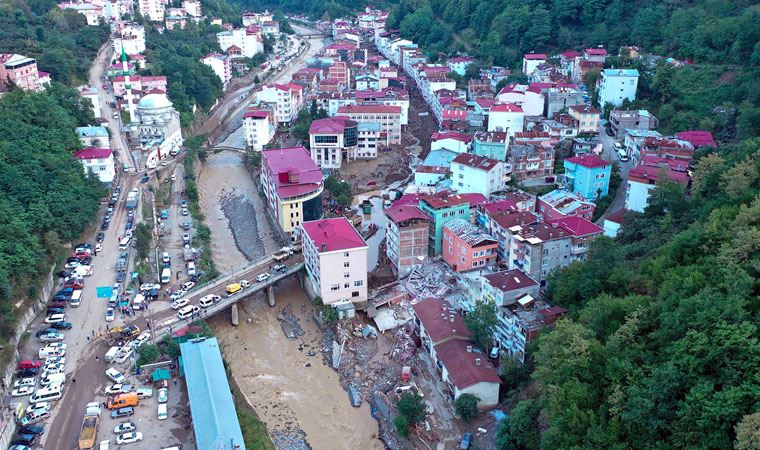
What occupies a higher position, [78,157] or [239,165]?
[78,157]

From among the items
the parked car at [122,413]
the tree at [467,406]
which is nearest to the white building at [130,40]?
the parked car at [122,413]

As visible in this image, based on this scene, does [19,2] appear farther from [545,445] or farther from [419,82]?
[545,445]

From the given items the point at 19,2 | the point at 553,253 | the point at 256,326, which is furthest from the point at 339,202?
the point at 19,2

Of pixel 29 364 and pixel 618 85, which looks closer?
pixel 29 364

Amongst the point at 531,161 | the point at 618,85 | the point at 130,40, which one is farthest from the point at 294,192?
the point at 130,40

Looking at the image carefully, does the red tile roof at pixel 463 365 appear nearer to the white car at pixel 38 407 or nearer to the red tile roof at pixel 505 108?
the white car at pixel 38 407

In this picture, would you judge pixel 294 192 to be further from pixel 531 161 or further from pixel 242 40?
pixel 242 40
